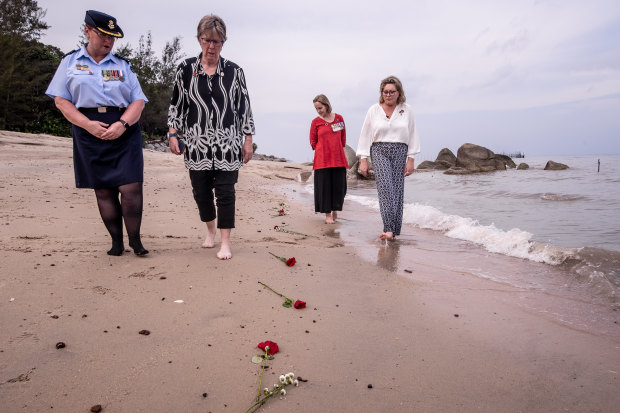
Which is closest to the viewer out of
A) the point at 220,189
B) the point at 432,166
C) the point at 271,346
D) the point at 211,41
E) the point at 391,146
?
the point at 271,346

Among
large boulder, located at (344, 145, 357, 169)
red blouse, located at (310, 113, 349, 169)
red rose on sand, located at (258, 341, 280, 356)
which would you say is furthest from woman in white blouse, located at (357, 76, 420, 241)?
large boulder, located at (344, 145, 357, 169)

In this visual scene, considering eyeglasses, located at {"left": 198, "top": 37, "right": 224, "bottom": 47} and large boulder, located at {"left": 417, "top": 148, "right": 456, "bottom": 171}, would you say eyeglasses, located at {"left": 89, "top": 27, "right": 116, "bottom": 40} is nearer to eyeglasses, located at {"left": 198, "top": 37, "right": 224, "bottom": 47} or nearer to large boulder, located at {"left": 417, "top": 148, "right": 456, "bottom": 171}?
eyeglasses, located at {"left": 198, "top": 37, "right": 224, "bottom": 47}

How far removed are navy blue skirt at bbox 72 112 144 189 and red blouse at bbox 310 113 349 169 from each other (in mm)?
3426

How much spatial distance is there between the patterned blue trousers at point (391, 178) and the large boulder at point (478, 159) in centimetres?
2640

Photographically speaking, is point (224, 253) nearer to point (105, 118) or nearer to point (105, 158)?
point (105, 158)

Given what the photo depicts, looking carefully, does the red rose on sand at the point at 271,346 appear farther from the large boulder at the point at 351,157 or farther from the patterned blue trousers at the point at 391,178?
the large boulder at the point at 351,157

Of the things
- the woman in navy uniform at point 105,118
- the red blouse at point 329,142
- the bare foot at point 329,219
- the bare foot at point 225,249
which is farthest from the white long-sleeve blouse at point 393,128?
the woman in navy uniform at point 105,118

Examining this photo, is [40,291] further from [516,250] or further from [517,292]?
[516,250]

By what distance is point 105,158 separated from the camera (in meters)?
3.33

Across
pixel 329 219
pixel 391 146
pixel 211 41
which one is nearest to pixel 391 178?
pixel 391 146

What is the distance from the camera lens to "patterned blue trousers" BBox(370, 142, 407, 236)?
16.5ft

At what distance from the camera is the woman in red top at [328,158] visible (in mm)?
6438

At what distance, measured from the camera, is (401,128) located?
4.97 meters

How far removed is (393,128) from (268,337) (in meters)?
3.38
